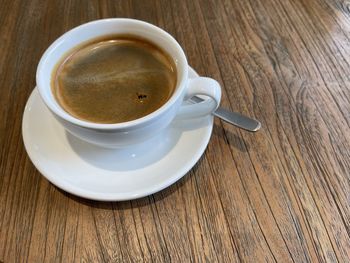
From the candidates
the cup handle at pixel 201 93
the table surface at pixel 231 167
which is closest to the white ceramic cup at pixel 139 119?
the cup handle at pixel 201 93

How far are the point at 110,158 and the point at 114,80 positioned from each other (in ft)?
0.51

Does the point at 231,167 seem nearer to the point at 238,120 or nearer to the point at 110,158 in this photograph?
the point at 238,120

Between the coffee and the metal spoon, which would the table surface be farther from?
the coffee

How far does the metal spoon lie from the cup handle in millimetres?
43

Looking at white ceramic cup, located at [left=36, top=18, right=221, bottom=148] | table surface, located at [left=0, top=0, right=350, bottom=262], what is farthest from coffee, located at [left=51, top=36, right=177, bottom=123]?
table surface, located at [left=0, top=0, right=350, bottom=262]

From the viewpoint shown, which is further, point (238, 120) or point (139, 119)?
point (238, 120)

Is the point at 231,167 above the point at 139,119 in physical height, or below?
below

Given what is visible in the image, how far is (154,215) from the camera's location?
611 mm

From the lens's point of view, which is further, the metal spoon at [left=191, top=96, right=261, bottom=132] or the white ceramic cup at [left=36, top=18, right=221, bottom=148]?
the metal spoon at [left=191, top=96, right=261, bottom=132]

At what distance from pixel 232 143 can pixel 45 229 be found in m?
0.39

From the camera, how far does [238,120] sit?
0.69 meters

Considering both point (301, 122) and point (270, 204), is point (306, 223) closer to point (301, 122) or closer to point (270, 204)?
point (270, 204)

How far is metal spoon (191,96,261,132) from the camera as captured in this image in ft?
2.21

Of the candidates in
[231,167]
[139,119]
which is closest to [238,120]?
[231,167]
